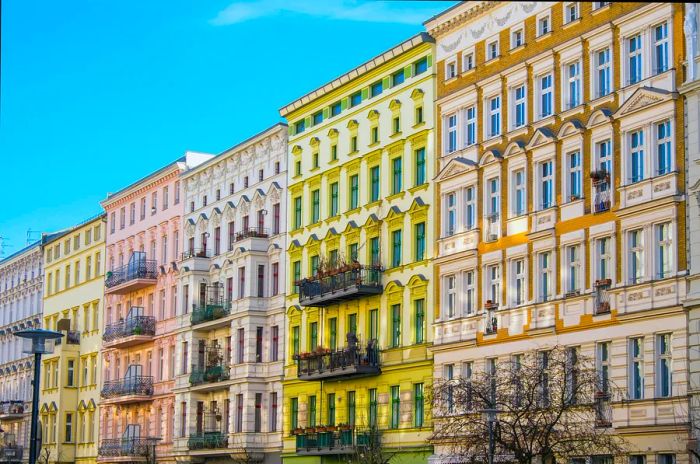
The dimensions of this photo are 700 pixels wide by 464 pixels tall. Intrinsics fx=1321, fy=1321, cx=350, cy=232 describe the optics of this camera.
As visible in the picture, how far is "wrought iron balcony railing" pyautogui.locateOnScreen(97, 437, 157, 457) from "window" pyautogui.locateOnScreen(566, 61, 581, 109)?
1515 inches

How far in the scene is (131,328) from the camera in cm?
8062

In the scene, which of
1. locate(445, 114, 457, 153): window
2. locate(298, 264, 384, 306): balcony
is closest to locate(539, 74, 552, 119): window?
locate(445, 114, 457, 153): window

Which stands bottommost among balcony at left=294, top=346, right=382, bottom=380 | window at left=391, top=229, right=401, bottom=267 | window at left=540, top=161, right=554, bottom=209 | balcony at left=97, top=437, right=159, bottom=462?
balcony at left=97, top=437, right=159, bottom=462

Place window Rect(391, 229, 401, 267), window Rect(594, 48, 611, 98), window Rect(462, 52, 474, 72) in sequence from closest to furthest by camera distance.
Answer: window Rect(594, 48, 611, 98)
window Rect(462, 52, 474, 72)
window Rect(391, 229, 401, 267)

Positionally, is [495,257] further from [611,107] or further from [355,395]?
[355,395]

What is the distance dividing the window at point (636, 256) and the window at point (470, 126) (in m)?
10.8

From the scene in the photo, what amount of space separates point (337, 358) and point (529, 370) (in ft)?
57.1

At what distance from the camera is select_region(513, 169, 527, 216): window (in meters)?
47.0

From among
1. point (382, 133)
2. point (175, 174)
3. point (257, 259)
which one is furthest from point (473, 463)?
point (175, 174)

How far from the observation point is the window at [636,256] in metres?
40.4

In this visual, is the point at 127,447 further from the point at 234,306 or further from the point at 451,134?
the point at 451,134

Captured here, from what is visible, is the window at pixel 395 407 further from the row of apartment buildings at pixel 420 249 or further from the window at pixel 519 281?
the window at pixel 519 281

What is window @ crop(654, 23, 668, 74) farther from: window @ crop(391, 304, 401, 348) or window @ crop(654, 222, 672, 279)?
window @ crop(391, 304, 401, 348)

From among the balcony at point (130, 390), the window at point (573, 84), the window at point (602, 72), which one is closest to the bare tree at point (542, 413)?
the window at point (573, 84)
